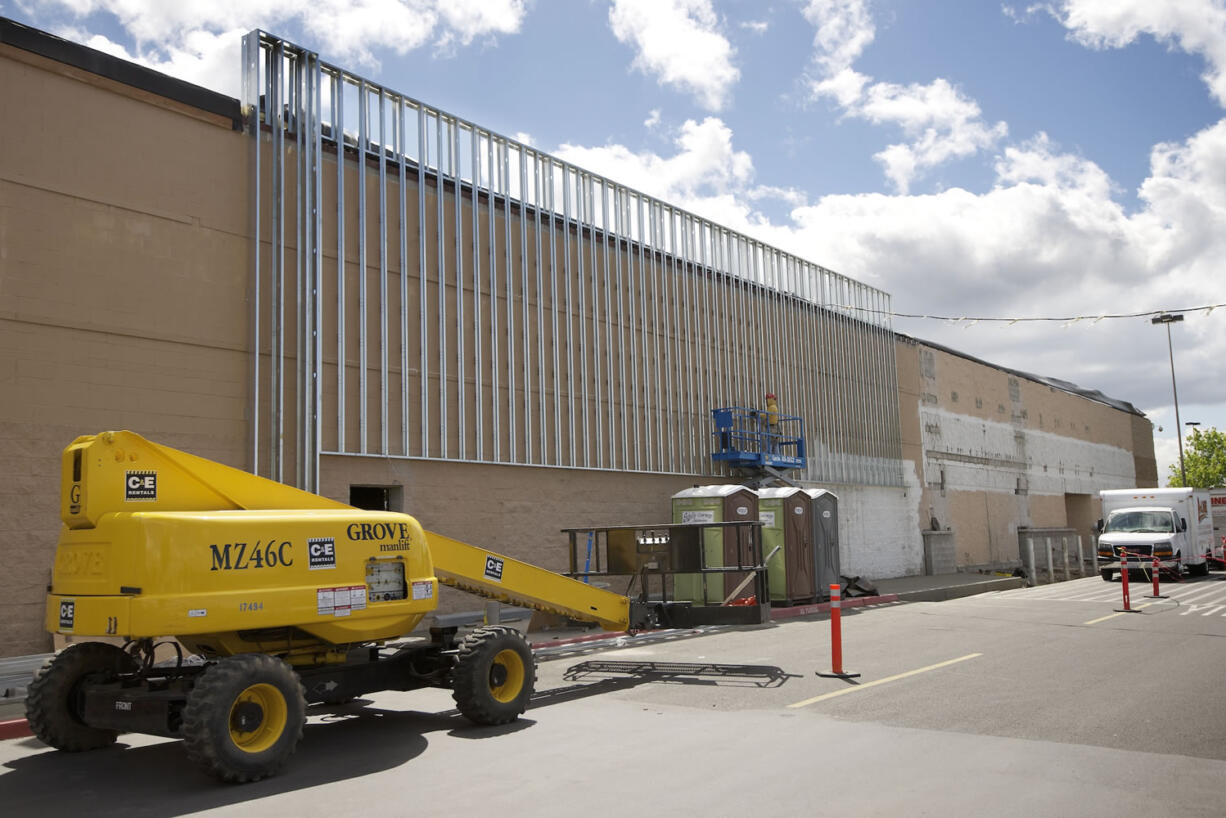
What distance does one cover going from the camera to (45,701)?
8.11m

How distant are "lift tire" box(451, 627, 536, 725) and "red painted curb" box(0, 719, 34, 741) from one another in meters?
4.20

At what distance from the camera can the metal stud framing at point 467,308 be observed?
16.9 metres

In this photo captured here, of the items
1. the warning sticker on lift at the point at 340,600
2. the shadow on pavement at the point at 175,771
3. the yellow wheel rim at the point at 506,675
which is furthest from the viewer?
the yellow wheel rim at the point at 506,675

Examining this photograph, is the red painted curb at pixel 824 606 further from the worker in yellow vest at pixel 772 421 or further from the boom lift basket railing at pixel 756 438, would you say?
the worker in yellow vest at pixel 772 421

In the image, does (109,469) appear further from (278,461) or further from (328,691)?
(278,461)

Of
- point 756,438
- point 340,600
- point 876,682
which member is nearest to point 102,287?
point 340,600

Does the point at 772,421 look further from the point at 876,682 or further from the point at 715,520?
the point at 876,682

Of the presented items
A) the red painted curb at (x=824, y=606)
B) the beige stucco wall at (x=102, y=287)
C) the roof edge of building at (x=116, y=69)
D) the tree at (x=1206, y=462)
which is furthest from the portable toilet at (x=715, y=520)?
the tree at (x=1206, y=462)

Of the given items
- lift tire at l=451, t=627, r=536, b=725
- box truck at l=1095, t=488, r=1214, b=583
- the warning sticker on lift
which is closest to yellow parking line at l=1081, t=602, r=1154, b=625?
box truck at l=1095, t=488, r=1214, b=583

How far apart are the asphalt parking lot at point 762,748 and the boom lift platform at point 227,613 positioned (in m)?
0.41

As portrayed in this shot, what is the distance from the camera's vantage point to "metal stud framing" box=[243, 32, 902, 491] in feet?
55.5

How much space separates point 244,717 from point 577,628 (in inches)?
480

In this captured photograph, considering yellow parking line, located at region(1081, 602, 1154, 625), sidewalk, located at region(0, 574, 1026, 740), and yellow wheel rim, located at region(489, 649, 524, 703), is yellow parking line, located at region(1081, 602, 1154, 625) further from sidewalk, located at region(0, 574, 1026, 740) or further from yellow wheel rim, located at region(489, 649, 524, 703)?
yellow wheel rim, located at region(489, 649, 524, 703)

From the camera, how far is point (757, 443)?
28.3m
